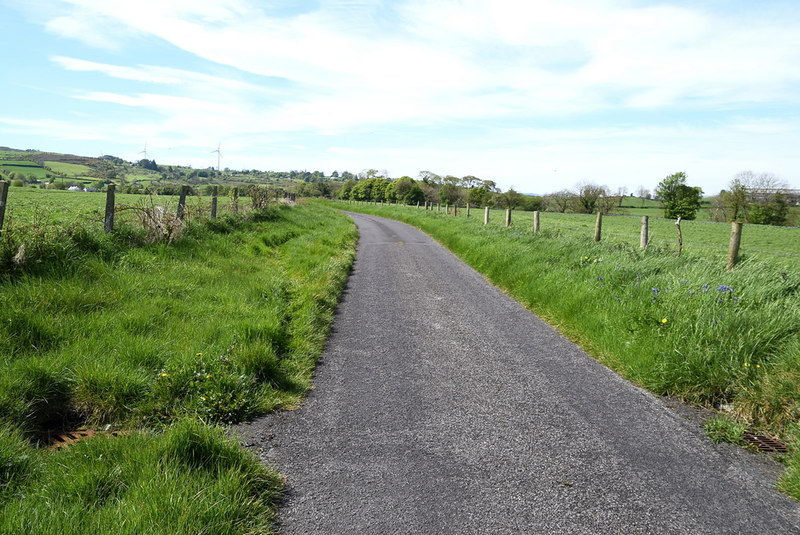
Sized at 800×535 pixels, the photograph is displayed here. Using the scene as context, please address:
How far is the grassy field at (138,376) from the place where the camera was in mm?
2783

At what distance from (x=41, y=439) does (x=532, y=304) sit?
7395 mm

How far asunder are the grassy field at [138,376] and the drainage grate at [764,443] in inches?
151

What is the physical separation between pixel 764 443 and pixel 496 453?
230cm

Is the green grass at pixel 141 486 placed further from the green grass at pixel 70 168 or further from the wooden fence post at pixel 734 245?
the green grass at pixel 70 168

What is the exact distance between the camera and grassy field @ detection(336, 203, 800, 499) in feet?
14.5

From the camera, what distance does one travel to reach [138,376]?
4.41 metres

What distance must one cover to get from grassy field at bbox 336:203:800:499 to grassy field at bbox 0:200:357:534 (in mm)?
3775

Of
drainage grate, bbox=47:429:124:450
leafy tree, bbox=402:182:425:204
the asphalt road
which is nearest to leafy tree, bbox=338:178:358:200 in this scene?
leafy tree, bbox=402:182:425:204

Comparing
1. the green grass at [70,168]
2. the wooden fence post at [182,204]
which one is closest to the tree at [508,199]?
the green grass at [70,168]

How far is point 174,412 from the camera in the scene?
403cm

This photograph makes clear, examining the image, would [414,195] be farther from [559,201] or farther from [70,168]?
[70,168]

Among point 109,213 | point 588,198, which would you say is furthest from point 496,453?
point 588,198

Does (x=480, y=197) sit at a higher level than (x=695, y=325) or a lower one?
higher

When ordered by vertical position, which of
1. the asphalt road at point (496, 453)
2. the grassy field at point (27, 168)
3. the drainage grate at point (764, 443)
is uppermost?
the grassy field at point (27, 168)
